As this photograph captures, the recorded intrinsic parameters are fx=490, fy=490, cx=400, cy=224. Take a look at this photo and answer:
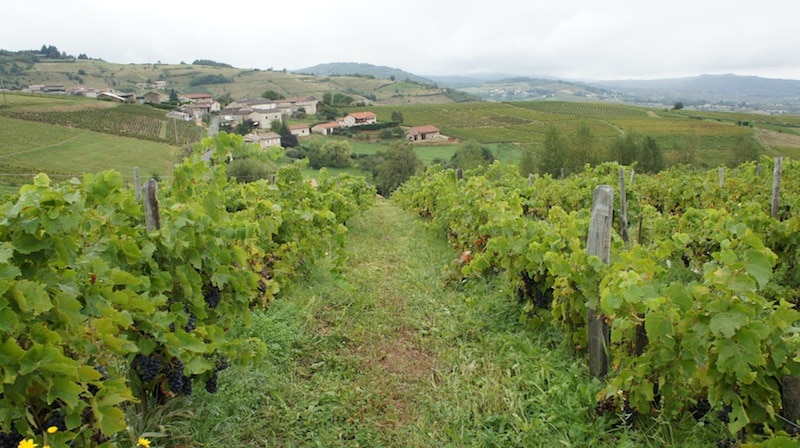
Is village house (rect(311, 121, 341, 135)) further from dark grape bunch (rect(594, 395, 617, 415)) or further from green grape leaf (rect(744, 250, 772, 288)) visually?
green grape leaf (rect(744, 250, 772, 288))

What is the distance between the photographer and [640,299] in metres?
2.82

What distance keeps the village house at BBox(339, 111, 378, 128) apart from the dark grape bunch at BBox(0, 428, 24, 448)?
6819cm

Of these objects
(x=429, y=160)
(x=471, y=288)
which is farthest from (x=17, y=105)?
(x=471, y=288)

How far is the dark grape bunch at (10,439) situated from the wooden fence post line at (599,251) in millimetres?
3283

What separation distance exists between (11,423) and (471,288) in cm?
468

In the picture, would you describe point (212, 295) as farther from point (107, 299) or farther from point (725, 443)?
point (725, 443)

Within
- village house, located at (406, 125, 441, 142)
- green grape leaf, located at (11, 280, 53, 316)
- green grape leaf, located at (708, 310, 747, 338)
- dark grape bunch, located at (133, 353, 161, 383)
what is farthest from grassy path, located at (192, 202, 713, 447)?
village house, located at (406, 125, 441, 142)

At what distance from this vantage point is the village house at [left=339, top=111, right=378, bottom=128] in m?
70.1

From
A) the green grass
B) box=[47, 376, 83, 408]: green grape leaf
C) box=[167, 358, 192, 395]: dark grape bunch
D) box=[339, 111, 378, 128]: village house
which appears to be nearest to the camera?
box=[47, 376, 83, 408]: green grape leaf

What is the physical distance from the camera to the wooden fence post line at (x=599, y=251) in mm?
3408

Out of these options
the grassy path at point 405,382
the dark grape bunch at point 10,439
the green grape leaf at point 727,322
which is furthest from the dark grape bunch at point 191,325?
the green grape leaf at point 727,322

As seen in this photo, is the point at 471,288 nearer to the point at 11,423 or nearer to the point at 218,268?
the point at 218,268

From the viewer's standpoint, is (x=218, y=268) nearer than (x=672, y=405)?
No

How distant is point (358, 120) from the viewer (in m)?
71.2
